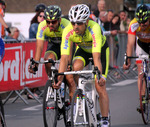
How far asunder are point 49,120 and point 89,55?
3.79 feet

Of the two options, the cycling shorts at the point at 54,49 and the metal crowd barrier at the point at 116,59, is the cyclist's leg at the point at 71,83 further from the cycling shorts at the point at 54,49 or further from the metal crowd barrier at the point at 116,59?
the metal crowd barrier at the point at 116,59

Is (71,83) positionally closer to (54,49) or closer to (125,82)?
(54,49)

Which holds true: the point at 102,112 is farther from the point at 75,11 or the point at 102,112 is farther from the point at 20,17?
the point at 20,17

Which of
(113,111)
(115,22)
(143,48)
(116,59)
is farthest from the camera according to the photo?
(115,22)

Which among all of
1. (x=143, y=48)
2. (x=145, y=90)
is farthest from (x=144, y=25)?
(x=145, y=90)

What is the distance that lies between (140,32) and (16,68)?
3359 mm

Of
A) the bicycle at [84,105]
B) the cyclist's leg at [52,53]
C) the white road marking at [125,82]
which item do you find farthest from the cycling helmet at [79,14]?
the white road marking at [125,82]

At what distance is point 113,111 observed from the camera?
1016 cm

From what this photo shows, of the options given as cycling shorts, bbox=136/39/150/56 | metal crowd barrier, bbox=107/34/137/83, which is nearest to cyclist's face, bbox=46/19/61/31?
cycling shorts, bbox=136/39/150/56

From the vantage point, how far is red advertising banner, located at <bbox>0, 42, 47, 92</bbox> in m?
10.9

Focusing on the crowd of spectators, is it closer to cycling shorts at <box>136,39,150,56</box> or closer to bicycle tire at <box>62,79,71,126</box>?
cycling shorts at <box>136,39,150,56</box>

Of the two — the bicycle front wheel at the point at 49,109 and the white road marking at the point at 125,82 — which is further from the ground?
the bicycle front wheel at the point at 49,109

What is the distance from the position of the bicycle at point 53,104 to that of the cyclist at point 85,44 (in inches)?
14.9

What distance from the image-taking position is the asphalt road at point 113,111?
8.87m
